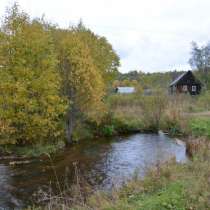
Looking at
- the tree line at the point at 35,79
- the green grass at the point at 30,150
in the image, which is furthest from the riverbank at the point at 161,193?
the tree line at the point at 35,79

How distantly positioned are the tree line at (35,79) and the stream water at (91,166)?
2.46 meters

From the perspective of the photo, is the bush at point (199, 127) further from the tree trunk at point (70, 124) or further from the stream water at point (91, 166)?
the tree trunk at point (70, 124)

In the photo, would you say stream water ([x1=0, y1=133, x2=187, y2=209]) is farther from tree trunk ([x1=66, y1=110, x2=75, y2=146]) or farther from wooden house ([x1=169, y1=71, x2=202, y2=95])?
wooden house ([x1=169, y1=71, x2=202, y2=95])

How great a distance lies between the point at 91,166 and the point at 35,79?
677 centimetres

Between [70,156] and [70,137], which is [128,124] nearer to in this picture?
[70,137]

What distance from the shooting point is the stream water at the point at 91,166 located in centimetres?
1255

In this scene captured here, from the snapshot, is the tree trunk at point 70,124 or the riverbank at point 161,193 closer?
the riverbank at point 161,193

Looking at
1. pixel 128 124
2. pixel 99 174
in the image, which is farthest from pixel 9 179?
pixel 128 124

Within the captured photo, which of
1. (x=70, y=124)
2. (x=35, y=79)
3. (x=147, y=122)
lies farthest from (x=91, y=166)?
(x=147, y=122)

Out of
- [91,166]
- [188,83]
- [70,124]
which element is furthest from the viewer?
[188,83]

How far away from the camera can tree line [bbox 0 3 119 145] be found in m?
19.5

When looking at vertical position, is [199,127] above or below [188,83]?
below

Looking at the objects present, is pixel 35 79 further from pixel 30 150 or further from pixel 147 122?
pixel 147 122

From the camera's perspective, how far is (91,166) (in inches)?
645
